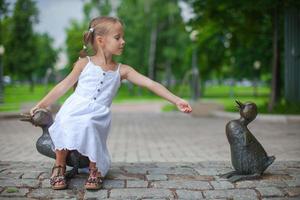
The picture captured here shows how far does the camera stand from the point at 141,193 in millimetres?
4098

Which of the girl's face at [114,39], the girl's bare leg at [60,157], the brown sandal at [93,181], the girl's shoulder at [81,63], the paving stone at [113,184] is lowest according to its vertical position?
the paving stone at [113,184]

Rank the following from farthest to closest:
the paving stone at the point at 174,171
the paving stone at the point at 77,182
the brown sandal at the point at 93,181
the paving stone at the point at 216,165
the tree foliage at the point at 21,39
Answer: the tree foliage at the point at 21,39 < the paving stone at the point at 216,165 < the paving stone at the point at 174,171 < the paving stone at the point at 77,182 < the brown sandal at the point at 93,181

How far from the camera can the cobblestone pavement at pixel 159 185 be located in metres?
4.07

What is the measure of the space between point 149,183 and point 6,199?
1275 mm

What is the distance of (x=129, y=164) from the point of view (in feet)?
17.7

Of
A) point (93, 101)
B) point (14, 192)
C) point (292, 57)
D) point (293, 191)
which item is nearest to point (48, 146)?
point (14, 192)

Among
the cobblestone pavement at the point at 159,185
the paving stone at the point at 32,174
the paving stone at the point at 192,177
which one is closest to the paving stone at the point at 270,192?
the cobblestone pavement at the point at 159,185

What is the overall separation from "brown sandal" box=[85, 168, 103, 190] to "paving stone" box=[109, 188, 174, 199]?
136mm

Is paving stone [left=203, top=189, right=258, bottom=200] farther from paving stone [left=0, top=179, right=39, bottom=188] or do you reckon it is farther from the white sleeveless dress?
paving stone [left=0, top=179, right=39, bottom=188]

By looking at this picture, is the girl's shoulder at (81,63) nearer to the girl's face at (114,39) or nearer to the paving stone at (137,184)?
the girl's face at (114,39)

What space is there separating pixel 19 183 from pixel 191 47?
21.7 m

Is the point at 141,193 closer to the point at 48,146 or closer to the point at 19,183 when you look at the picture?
the point at 48,146

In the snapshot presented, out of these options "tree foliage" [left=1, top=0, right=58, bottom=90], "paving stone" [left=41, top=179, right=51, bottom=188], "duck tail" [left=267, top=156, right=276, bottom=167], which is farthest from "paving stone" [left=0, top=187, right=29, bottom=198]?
"tree foliage" [left=1, top=0, right=58, bottom=90]

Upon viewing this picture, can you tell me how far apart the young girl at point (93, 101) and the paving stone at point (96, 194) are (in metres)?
0.05
